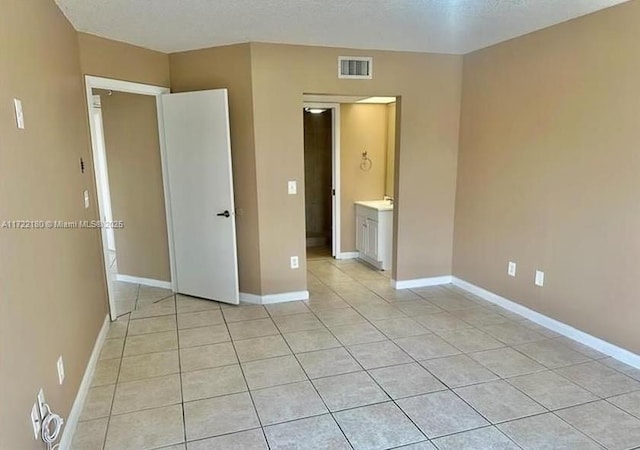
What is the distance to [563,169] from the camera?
314 cm

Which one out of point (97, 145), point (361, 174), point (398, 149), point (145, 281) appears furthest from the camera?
point (361, 174)

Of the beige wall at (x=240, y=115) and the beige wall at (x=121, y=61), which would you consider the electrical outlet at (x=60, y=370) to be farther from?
the beige wall at (x=121, y=61)

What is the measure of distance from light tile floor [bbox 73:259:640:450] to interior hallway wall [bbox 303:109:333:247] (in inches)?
115

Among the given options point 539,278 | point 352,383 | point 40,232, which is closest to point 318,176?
point 539,278

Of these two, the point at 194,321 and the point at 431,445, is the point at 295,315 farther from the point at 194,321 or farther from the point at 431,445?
the point at 431,445

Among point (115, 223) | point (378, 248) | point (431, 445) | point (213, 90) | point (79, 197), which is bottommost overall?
point (431, 445)

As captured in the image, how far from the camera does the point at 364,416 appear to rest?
88.7 inches

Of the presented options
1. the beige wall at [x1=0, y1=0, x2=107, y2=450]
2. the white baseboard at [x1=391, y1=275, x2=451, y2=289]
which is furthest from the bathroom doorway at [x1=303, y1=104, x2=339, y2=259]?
the beige wall at [x1=0, y1=0, x2=107, y2=450]

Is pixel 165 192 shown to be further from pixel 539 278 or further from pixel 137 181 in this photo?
pixel 539 278

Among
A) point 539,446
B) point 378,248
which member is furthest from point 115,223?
point 539,446

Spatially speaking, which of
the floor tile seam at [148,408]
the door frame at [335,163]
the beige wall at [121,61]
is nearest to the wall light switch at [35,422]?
the floor tile seam at [148,408]

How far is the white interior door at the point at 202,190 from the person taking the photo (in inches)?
144

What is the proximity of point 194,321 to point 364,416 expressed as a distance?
1.91 m

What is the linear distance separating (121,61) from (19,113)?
79.3 inches
